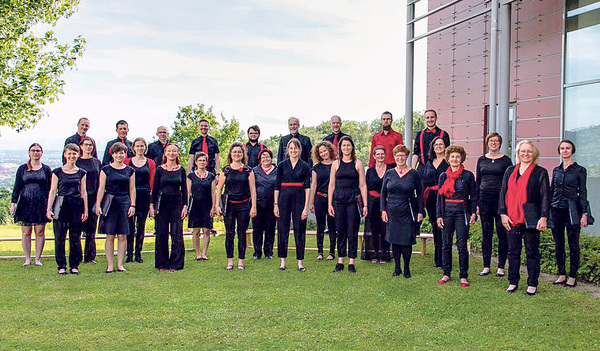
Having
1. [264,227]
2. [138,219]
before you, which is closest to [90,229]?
[138,219]

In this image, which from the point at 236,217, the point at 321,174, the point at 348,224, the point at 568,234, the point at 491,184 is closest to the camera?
the point at 568,234

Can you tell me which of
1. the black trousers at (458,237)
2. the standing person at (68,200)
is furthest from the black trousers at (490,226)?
the standing person at (68,200)

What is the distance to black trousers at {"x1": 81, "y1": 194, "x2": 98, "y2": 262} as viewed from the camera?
8.19 metres

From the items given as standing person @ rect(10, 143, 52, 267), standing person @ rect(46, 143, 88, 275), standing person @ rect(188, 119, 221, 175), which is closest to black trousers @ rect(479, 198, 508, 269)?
standing person @ rect(188, 119, 221, 175)

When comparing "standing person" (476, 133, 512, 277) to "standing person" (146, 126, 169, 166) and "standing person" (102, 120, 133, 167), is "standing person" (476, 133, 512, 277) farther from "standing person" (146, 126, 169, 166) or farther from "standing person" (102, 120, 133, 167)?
"standing person" (102, 120, 133, 167)

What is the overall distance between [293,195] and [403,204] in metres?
1.57

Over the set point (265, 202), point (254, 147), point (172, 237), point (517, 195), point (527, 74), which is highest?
→ point (527, 74)

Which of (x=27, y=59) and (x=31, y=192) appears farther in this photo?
(x=27, y=59)

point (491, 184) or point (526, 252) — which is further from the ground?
point (491, 184)

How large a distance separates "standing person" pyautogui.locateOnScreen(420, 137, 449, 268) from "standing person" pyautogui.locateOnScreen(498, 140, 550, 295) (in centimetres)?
123

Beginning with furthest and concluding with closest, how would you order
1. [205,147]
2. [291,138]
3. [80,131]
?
1. [205,147]
2. [291,138]
3. [80,131]

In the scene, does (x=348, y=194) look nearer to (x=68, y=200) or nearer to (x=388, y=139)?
(x=388, y=139)

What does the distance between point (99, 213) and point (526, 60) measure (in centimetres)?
877

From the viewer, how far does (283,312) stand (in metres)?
5.57
